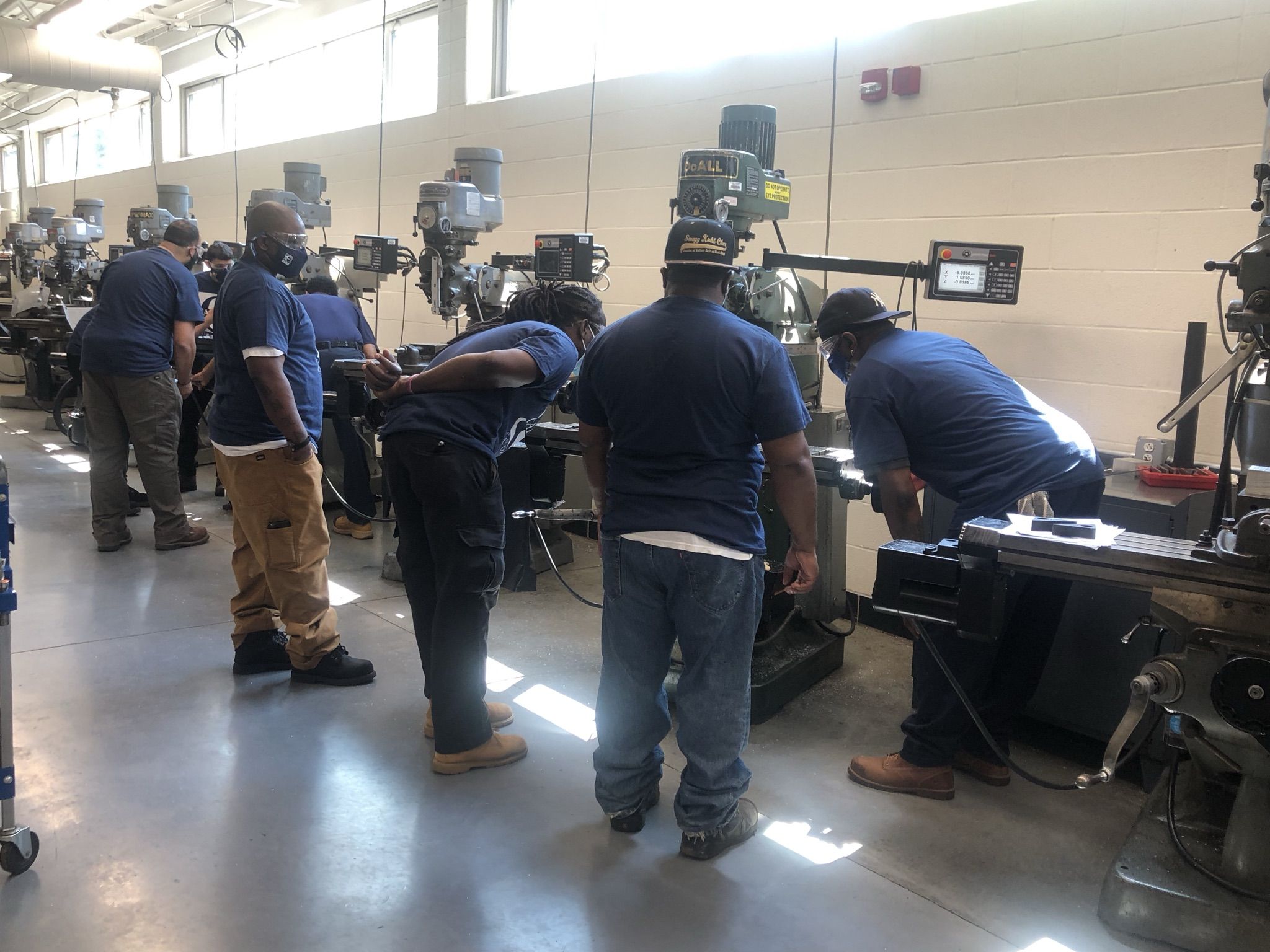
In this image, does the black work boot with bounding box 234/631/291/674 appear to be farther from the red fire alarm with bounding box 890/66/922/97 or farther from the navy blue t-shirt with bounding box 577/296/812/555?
the red fire alarm with bounding box 890/66/922/97

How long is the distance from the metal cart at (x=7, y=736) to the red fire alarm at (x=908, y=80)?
298 centimetres

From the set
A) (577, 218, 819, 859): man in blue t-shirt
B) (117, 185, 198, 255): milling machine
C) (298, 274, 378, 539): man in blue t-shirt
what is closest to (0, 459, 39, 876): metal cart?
(577, 218, 819, 859): man in blue t-shirt

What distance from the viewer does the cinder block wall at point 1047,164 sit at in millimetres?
2789

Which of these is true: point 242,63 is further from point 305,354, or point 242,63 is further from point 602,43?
point 305,354

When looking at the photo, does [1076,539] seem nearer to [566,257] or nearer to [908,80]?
[908,80]

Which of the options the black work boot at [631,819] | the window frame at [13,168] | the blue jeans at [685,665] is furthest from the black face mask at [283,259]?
the window frame at [13,168]

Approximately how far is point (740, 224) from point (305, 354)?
138 centimetres

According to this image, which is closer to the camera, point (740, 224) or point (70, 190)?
point (740, 224)

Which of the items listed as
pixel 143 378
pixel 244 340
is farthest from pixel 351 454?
pixel 244 340

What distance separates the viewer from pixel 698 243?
1957 mm

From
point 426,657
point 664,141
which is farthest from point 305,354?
point 664,141

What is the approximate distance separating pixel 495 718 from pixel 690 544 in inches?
42.9

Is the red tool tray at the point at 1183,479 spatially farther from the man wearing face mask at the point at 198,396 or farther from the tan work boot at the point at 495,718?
the man wearing face mask at the point at 198,396

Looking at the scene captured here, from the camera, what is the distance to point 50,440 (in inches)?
279
